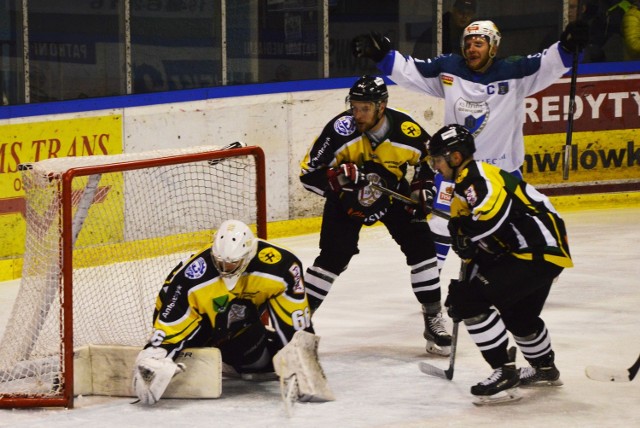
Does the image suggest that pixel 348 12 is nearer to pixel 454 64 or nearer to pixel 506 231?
pixel 454 64

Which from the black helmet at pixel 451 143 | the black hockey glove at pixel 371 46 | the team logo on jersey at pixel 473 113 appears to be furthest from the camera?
the team logo on jersey at pixel 473 113

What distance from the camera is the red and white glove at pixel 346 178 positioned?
232 inches

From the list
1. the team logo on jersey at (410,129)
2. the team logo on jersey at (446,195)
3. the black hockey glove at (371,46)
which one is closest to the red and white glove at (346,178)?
the team logo on jersey at (410,129)

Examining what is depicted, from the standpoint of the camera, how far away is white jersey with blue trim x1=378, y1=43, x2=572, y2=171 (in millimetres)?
6578

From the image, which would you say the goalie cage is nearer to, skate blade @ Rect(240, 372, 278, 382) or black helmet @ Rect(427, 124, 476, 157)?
skate blade @ Rect(240, 372, 278, 382)

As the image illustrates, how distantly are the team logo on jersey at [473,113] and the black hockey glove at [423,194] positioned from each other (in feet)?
2.28

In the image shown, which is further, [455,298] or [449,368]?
[449,368]

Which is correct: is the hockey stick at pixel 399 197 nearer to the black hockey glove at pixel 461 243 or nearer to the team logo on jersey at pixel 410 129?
the team logo on jersey at pixel 410 129

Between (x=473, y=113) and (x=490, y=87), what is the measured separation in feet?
0.46

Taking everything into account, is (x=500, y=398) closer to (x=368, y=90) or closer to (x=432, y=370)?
(x=432, y=370)

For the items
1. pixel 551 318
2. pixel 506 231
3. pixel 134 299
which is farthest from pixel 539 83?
pixel 134 299

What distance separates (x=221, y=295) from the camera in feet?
17.2

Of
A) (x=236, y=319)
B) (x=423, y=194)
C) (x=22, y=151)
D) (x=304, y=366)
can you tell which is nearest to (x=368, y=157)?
(x=423, y=194)

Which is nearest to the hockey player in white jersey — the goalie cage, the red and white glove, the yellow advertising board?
the red and white glove
